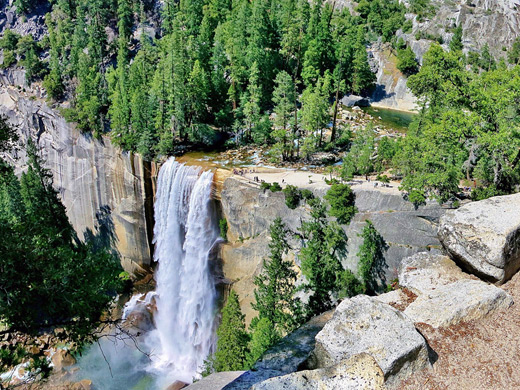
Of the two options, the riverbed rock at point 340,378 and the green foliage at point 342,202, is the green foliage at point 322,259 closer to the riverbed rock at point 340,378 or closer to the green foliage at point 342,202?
the green foliage at point 342,202

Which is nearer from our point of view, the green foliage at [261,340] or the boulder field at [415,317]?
the boulder field at [415,317]

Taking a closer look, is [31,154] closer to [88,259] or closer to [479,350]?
[88,259]

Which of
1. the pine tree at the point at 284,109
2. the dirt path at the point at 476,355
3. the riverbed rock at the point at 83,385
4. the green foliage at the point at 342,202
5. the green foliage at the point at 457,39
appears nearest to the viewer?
the dirt path at the point at 476,355

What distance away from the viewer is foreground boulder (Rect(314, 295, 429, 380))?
11.0 meters

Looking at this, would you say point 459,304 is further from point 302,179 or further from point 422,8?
point 422,8

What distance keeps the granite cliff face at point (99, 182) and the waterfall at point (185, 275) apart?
3898 mm

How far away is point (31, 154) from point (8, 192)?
358 inches

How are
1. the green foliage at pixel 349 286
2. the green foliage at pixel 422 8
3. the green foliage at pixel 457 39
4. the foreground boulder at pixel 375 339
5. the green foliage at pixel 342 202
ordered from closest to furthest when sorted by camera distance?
the foreground boulder at pixel 375 339 → the green foliage at pixel 349 286 → the green foliage at pixel 342 202 → the green foliage at pixel 457 39 → the green foliage at pixel 422 8

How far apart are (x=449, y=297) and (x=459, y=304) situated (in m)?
0.60

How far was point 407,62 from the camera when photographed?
209 feet

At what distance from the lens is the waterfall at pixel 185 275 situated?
34.4 m

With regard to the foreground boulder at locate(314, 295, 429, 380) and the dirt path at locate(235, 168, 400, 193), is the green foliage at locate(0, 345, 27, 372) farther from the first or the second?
the dirt path at locate(235, 168, 400, 193)

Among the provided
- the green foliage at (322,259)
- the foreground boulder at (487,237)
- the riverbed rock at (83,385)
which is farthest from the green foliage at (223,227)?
the foreground boulder at (487,237)

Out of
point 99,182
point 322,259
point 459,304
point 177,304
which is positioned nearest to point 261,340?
→ point 322,259
